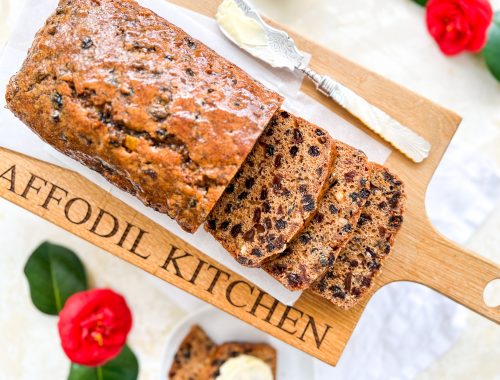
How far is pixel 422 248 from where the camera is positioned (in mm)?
3229

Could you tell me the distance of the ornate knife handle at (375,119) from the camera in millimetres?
3160

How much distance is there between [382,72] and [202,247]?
178cm

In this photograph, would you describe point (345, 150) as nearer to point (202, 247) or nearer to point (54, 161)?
point (202, 247)

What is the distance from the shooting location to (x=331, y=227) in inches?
117

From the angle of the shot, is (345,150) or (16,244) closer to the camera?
(345,150)

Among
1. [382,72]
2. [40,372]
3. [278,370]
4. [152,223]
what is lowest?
[40,372]

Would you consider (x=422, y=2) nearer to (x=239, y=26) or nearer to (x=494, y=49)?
(x=494, y=49)

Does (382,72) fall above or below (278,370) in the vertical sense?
above

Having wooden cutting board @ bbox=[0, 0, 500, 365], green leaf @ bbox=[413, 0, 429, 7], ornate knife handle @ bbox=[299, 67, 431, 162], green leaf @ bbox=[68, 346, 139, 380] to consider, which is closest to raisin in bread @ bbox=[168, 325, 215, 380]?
green leaf @ bbox=[68, 346, 139, 380]

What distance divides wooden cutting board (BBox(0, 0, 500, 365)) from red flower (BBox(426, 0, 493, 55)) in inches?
28.7

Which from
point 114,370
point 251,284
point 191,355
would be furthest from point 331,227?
point 114,370

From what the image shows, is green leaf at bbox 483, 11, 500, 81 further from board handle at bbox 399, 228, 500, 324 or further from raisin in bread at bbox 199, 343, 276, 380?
raisin in bread at bbox 199, 343, 276, 380

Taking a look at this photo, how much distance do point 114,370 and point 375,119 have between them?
8.09 ft

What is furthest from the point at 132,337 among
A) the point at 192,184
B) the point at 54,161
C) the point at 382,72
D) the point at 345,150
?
the point at 382,72
